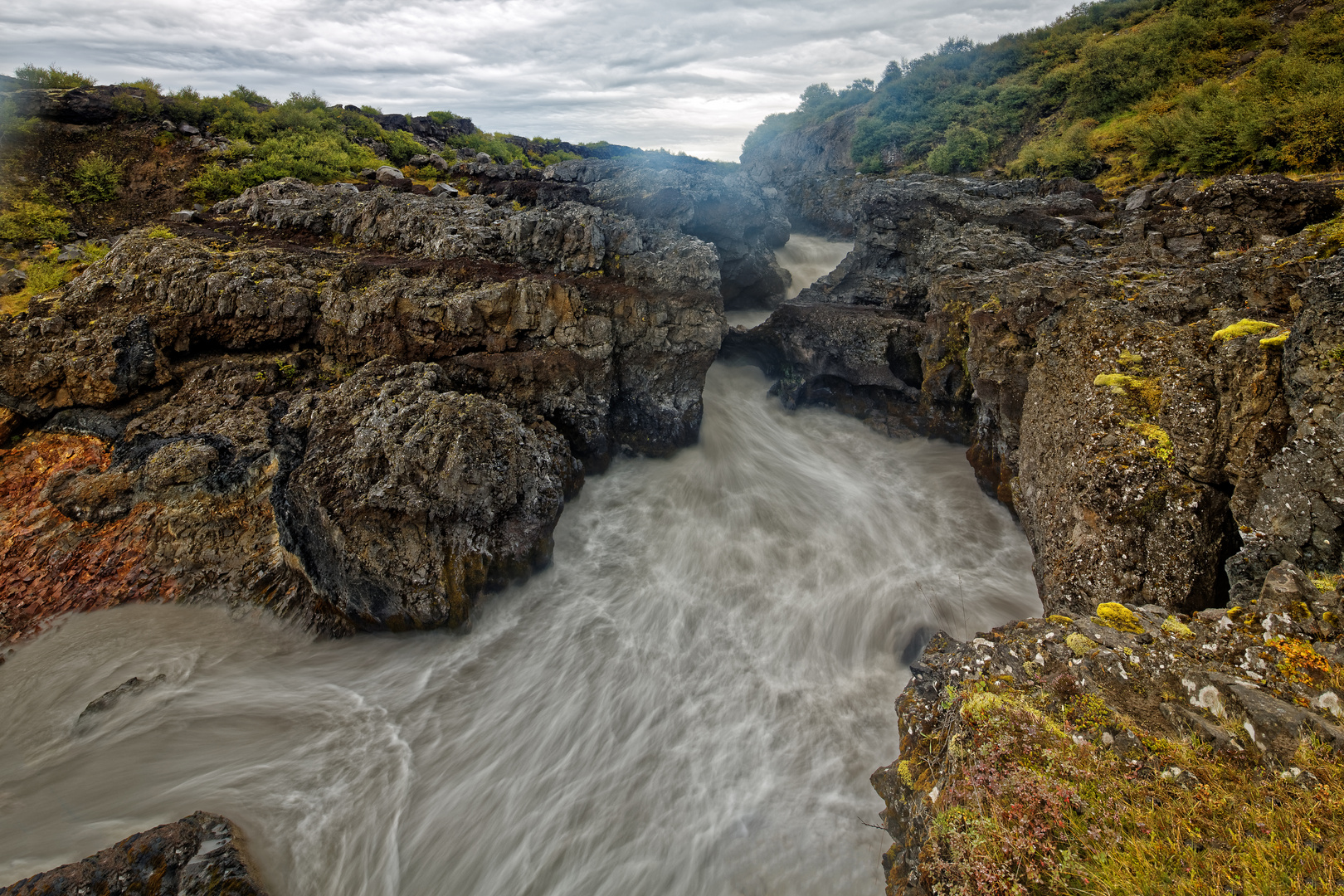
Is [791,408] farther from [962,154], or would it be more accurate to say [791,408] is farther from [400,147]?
[400,147]

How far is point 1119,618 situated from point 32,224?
28.6 m

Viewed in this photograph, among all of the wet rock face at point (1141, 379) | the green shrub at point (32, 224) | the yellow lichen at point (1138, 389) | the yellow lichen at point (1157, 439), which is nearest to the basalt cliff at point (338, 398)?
the green shrub at point (32, 224)

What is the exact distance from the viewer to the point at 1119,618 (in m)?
5.07

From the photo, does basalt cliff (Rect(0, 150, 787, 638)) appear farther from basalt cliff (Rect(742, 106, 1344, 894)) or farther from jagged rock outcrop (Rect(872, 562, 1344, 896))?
jagged rock outcrop (Rect(872, 562, 1344, 896))

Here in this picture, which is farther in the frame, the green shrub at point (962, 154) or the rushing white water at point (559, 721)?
Result: the green shrub at point (962, 154)

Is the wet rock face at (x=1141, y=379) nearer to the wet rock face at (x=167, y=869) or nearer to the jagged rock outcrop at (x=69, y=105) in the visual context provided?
the wet rock face at (x=167, y=869)

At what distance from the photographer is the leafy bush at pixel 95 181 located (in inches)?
742

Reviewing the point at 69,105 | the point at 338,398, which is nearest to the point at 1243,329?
the point at 338,398

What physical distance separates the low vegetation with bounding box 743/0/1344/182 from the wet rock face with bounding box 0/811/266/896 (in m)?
24.6

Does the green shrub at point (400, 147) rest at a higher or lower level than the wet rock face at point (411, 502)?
higher

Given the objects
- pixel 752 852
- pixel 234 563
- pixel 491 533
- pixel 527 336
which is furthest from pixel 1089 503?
pixel 234 563

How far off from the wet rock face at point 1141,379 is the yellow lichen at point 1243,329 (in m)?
0.02

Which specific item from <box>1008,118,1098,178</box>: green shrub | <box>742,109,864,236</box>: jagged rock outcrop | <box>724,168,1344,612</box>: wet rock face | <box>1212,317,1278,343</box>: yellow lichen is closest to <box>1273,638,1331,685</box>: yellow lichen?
<box>724,168,1344,612</box>: wet rock face

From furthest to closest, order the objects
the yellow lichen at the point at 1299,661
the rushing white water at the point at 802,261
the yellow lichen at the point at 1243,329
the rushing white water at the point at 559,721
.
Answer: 1. the rushing white water at the point at 802,261
2. the rushing white water at the point at 559,721
3. the yellow lichen at the point at 1243,329
4. the yellow lichen at the point at 1299,661
